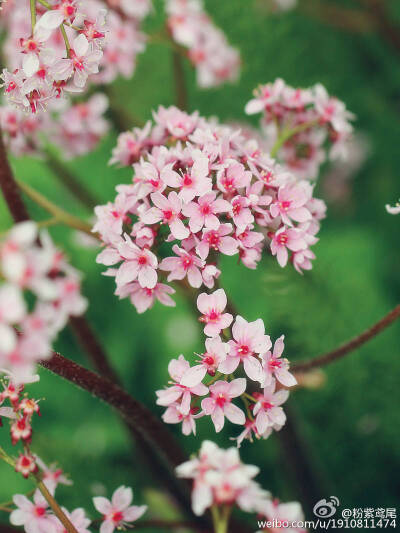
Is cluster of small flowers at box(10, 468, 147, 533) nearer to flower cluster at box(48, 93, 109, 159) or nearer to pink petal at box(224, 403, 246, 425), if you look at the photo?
pink petal at box(224, 403, 246, 425)

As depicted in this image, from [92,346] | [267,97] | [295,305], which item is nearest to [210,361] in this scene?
[92,346]

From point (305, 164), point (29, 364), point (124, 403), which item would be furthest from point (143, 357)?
point (29, 364)

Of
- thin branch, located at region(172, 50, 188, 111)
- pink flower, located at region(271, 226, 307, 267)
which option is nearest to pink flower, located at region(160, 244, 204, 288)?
pink flower, located at region(271, 226, 307, 267)

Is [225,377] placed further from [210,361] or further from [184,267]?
[184,267]

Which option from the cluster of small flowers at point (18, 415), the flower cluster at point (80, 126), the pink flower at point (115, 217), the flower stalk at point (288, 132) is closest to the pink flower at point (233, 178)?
the pink flower at point (115, 217)

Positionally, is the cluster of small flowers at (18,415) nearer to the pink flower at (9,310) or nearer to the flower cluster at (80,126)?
the pink flower at (9,310)

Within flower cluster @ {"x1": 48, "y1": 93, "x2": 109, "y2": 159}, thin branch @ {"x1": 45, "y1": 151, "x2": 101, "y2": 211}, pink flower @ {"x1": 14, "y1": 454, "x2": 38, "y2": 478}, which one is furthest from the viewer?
thin branch @ {"x1": 45, "y1": 151, "x2": 101, "y2": 211}
